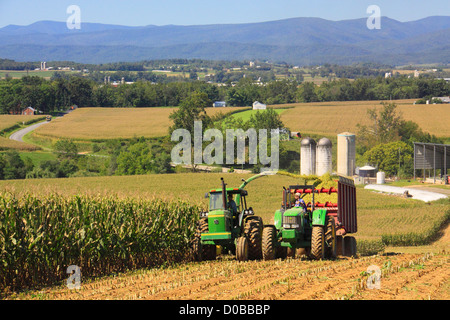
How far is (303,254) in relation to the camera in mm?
20953

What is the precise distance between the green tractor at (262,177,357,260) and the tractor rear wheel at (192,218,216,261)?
Result: 6.83 ft

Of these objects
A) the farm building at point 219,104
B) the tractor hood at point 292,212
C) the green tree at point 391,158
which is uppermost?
the farm building at point 219,104

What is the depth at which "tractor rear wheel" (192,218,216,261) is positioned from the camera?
19.7m

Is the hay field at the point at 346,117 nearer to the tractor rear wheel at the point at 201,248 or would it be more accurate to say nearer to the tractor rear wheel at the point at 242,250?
the tractor rear wheel at the point at 201,248

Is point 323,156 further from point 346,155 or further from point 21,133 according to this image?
point 21,133

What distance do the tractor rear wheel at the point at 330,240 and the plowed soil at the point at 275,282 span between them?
1.21 m

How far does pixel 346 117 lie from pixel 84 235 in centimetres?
11324

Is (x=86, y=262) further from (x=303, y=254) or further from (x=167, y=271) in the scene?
(x=303, y=254)

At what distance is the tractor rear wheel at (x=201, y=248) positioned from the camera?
64.7 ft

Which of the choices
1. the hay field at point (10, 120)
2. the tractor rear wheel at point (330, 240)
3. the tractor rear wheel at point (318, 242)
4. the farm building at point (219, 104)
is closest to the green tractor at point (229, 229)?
the tractor rear wheel at point (318, 242)
